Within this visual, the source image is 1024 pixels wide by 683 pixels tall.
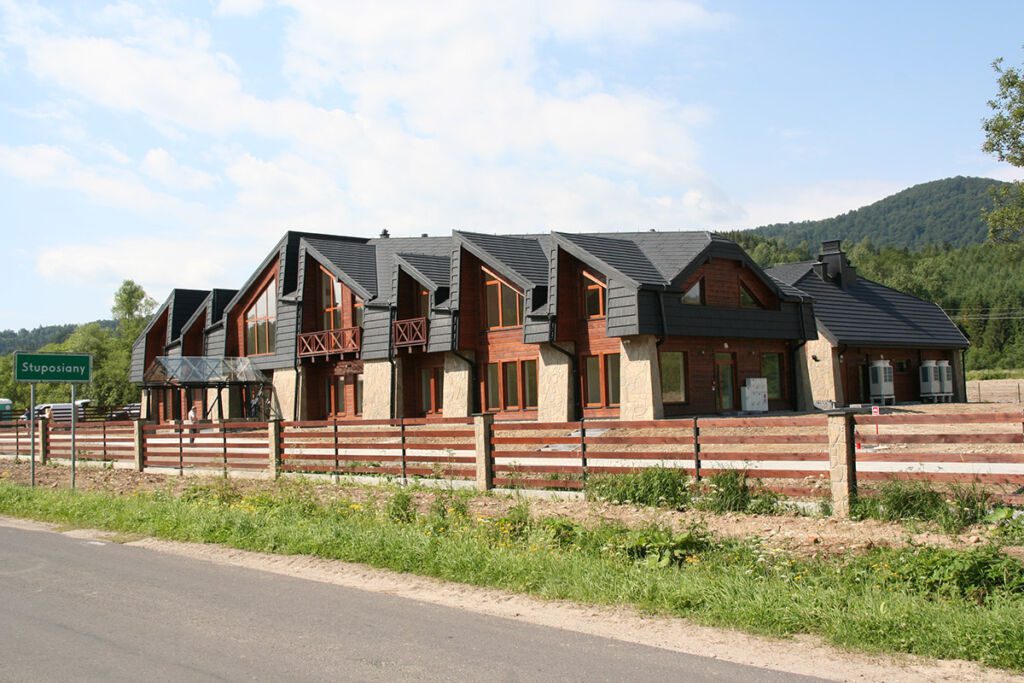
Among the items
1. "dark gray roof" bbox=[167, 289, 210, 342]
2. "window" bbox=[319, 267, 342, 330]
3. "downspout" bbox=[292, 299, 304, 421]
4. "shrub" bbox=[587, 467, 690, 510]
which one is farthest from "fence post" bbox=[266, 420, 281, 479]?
"dark gray roof" bbox=[167, 289, 210, 342]

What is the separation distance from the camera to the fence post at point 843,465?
12.1 meters

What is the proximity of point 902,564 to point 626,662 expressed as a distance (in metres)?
3.29

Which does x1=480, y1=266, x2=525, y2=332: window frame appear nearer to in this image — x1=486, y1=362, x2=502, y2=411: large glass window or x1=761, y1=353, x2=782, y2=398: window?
x1=486, y1=362, x2=502, y2=411: large glass window

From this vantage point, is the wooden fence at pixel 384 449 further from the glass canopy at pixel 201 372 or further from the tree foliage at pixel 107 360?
the tree foliage at pixel 107 360

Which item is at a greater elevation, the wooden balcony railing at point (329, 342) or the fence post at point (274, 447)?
the wooden balcony railing at point (329, 342)

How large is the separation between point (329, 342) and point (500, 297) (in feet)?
27.0

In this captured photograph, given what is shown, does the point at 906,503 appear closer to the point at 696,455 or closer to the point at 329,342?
the point at 696,455

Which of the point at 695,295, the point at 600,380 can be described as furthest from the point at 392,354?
the point at 695,295

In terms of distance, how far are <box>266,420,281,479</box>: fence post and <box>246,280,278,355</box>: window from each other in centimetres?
2191

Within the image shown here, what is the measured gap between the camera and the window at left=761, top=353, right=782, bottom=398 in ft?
112

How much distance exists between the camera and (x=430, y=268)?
36.1 m

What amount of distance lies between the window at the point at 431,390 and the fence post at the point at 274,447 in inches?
631

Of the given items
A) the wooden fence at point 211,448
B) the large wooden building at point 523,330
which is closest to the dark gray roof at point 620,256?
the large wooden building at point 523,330

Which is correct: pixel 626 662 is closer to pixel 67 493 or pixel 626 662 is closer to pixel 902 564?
pixel 902 564
